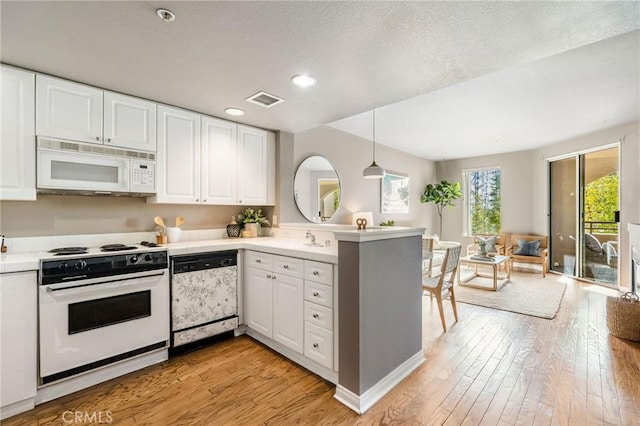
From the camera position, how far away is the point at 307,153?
4.28 meters

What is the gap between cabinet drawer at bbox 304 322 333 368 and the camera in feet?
6.85

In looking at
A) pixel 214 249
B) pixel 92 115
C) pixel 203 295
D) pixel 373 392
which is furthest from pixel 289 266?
pixel 92 115

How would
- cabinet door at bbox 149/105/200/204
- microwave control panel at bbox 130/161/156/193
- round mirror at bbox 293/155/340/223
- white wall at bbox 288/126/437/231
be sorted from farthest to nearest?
white wall at bbox 288/126/437/231 < round mirror at bbox 293/155/340/223 < cabinet door at bbox 149/105/200/204 < microwave control panel at bbox 130/161/156/193

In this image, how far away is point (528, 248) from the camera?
234 inches

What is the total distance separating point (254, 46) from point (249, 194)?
1883 millimetres

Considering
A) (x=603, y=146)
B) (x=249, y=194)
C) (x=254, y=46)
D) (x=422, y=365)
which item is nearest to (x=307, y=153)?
(x=249, y=194)

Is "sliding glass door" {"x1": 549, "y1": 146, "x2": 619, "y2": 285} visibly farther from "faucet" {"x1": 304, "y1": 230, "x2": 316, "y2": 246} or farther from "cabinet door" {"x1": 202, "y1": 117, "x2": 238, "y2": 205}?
"cabinet door" {"x1": 202, "y1": 117, "x2": 238, "y2": 205}

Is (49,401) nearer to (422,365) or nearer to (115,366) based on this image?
(115,366)

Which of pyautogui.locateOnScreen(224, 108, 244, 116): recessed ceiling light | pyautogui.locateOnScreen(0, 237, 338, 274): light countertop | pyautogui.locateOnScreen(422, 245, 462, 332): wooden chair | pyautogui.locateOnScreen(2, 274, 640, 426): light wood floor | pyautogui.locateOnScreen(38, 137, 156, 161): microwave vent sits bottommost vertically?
pyautogui.locateOnScreen(2, 274, 640, 426): light wood floor

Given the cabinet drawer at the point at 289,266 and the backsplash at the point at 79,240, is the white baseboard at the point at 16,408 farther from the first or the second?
the cabinet drawer at the point at 289,266

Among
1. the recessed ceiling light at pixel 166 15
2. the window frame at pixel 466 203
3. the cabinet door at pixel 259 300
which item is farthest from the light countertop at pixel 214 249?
the window frame at pixel 466 203

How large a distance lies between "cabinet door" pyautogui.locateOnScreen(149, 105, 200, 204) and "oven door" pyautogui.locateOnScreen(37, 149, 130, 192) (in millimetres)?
321

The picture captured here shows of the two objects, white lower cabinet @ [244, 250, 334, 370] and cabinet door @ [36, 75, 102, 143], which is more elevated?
cabinet door @ [36, 75, 102, 143]

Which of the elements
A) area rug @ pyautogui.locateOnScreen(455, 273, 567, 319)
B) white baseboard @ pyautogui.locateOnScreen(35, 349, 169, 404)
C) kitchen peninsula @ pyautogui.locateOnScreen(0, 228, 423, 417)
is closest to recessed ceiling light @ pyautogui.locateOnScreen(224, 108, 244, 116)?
kitchen peninsula @ pyautogui.locateOnScreen(0, 228, 423, 417)
